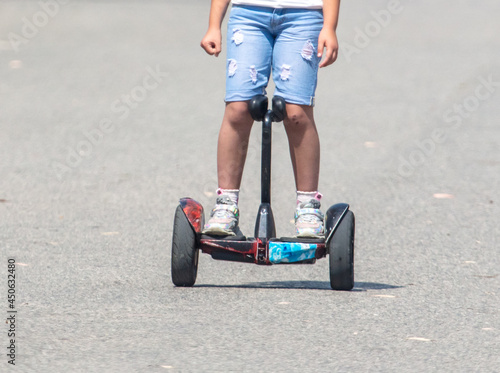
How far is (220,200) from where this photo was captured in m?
4.51

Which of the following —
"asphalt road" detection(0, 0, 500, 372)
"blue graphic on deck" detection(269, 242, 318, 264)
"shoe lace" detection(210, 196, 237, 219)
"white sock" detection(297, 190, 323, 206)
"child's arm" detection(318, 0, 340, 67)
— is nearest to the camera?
"asphalt road" detection(0, 0, 500, 372)

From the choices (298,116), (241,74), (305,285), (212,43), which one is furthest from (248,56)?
(305,285)

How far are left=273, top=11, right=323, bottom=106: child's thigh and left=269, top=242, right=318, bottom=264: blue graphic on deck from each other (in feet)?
2.11

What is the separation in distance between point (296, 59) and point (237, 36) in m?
0.29

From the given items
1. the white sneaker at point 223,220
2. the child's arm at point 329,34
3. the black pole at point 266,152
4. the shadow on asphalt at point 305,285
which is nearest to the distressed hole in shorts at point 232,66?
the black pole at point 266,152

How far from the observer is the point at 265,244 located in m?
4.27

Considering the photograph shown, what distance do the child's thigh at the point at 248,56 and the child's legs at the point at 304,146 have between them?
19 cm

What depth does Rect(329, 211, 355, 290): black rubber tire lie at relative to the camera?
14.0 feet

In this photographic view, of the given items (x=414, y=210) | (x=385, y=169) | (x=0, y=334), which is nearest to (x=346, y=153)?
(x=385, y=169)

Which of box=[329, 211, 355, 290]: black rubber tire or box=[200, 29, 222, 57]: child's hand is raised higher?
box=[200, 29, 222, 57]: child's hand

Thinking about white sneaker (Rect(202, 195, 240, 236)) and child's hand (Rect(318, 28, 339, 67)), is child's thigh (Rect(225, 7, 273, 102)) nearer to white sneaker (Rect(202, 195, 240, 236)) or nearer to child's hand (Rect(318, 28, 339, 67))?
child's hand (Rect(318, 28, 339, 67))

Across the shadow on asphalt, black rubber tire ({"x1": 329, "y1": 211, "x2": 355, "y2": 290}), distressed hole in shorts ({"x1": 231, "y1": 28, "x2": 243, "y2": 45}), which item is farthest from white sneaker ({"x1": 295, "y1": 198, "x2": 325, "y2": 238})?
distressed hole in shorts ({"x1": 231, "y1": 28, "x2": 243, "y2": 45})

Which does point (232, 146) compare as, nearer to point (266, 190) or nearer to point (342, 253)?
point (266, 190)

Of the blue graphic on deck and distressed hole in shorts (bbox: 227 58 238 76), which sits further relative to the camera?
distressed hole in shorts (bbox: 227 58 238 76)
